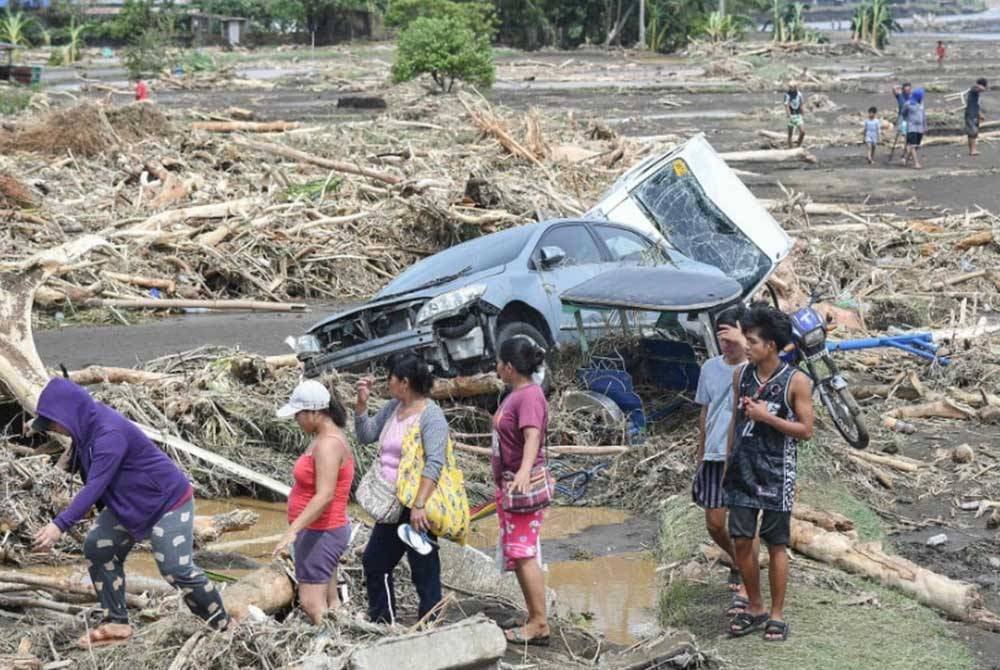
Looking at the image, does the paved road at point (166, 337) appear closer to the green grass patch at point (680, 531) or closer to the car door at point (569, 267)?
the car door at point (569, 267)

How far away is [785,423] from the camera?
23.3 ft

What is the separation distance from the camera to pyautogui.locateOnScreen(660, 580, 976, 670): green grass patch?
23.8 feet

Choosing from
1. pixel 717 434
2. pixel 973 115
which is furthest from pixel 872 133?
pixel 717 434

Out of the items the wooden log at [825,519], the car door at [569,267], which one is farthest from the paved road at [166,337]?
the wooden log at [825,519]

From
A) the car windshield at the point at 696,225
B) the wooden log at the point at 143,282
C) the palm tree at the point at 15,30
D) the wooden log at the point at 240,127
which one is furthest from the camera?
the palm tree at the point at 15,30

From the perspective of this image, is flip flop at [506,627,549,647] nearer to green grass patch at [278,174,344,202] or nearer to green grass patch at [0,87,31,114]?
green grass patch at [278,174,344,202]

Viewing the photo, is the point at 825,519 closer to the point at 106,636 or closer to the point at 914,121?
the point at 106,636

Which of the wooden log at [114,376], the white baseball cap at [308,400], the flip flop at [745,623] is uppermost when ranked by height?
the white baseball cap at [308,400]

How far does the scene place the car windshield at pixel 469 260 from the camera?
42.3ft

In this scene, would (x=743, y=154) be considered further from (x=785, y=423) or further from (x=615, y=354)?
(x=785, y=423)

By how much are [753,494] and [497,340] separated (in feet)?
16.5

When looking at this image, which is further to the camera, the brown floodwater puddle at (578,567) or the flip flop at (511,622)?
the brown floodwater puddle at (578,567)

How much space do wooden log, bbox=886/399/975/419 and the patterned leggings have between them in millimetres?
8175

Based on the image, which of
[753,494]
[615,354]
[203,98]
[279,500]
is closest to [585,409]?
[615,354]
